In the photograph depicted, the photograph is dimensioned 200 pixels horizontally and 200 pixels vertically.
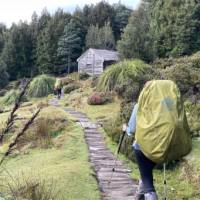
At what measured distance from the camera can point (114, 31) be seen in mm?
72625

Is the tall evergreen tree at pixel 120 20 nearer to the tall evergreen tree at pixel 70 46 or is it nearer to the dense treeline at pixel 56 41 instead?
the dense treeline at pixel 56 41

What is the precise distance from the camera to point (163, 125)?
5609 millimetres

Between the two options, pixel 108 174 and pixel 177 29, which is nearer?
pixel 108 174

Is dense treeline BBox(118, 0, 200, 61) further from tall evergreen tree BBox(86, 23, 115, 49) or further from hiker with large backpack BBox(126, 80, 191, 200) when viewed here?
hiker with large backpack BBox(126, 80, 191, 200)

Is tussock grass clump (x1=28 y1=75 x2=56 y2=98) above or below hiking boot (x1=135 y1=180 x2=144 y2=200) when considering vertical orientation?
below

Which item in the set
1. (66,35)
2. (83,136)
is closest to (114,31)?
(66,35)

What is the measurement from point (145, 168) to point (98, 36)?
57799 mm

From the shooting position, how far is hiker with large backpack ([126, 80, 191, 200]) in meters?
5.58

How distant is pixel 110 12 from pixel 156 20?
31553 millimetres

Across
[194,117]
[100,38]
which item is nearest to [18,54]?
[100,38]

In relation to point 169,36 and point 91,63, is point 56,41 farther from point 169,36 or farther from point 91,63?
point 169,36

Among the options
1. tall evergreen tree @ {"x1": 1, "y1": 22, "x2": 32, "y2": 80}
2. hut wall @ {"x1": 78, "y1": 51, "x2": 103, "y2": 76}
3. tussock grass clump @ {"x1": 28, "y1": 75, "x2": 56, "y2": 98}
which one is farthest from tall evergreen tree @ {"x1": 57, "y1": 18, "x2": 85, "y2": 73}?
tussock grass clump @ {"x1": 28, "y1": 75, "x2": 56, "y2": 98}

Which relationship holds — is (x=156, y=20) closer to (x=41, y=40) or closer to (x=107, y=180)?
(x=41, y=40)

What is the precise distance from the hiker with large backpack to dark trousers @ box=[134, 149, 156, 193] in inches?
4.5
